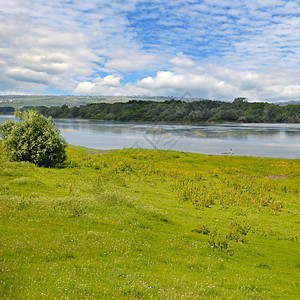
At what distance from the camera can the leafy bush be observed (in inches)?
1441

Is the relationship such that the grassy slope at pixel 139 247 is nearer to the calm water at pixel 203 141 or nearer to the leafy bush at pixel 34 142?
the leafy bush at pixel 34 142

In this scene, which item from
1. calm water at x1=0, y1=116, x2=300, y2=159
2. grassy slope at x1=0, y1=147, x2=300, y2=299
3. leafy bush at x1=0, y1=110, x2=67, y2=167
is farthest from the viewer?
calm water at x1=0, y1=116, x2=300, y2=159

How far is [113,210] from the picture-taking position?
55.4 ft

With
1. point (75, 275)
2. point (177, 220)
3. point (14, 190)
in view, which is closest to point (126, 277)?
point (75, 275)

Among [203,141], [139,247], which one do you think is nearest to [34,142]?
[139,247]

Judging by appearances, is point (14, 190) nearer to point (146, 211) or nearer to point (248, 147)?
point (146, 211)

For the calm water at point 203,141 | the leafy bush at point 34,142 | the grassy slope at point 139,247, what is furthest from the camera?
the calm water at point 203,141

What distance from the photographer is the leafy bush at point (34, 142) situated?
36.6 metres

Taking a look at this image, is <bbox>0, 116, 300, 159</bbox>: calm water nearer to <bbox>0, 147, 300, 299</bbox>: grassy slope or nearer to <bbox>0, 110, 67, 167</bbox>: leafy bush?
<bbox>0, 110, 67, 167</bbox>: leafy bush

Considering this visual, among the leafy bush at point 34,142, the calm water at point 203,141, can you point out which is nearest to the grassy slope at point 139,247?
the leafy bush at point 34,142

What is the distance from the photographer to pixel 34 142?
36.6 meters

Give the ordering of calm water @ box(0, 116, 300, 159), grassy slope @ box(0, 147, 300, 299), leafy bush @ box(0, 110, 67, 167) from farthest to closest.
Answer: calm water @ box(0, 116, 300, 159) → leafy bush @ box(0, 110, 67, 167) → grassy slope @ box(0, 147, 300, 299)

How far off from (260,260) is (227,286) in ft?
12.8

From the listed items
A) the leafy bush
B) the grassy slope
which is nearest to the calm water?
the leafy bush
